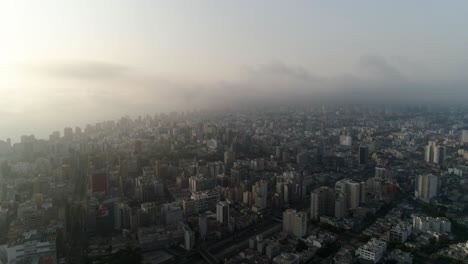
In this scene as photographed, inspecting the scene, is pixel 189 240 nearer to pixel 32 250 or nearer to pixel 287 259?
pixel 287 259

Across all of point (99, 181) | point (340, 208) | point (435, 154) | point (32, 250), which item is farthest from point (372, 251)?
point (435, 154)

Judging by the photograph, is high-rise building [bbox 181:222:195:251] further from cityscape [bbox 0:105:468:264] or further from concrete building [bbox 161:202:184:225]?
concrete building [bbox 161:202:184:225]

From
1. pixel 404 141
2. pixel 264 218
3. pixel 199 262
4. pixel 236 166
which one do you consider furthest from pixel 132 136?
pixel 404 141

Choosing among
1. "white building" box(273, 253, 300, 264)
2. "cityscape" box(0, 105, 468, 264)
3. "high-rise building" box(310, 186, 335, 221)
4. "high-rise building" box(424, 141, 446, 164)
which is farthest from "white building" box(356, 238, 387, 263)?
"high-rise building" box(424, 141, 446, 164)

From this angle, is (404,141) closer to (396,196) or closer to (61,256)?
(396,196)

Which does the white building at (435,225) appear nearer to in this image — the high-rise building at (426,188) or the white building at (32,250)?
the high-rise building at (426,188)

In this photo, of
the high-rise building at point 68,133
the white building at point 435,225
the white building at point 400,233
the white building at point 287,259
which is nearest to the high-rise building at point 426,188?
the white building at point 435,225
